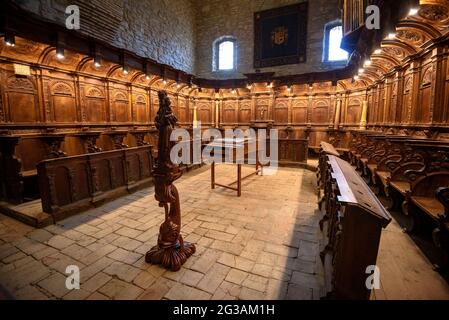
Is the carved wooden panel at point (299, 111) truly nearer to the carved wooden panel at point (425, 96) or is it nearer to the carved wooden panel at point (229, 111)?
the carved wooden panel at point (229, 111)

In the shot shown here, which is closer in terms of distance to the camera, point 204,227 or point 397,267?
point 397,267

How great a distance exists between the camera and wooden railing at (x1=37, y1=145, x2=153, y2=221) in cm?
335

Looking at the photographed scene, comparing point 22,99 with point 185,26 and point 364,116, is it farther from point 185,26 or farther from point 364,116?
point 364,116

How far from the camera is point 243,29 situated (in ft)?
37.7

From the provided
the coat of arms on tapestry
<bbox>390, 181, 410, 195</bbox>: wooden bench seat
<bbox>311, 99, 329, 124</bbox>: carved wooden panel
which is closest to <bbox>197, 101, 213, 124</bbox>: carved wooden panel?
the coat of arms on tapestry

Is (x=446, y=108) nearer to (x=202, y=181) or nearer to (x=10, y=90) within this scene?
(x=202, y=181)

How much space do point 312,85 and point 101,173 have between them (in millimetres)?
9237

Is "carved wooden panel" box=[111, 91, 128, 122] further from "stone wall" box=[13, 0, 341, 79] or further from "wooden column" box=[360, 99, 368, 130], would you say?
"wooden column" box=[360, 99, 368, 130]

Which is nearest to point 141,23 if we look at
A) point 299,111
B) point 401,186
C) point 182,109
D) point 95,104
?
point 182,109

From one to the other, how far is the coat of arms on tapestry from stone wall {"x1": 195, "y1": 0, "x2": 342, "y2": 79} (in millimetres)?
237

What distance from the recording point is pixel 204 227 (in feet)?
10.5

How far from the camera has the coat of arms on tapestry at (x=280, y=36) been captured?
10250mm

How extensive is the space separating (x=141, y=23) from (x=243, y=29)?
5.55 meters
